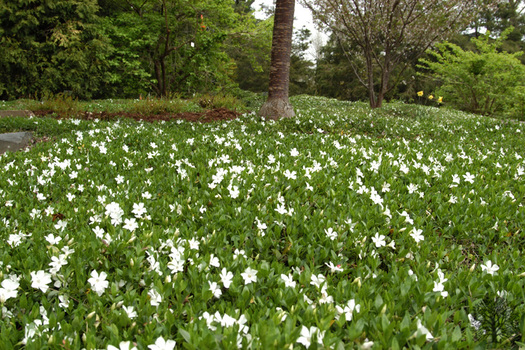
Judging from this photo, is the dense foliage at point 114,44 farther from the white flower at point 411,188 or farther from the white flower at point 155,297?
the white flower at point 155,297

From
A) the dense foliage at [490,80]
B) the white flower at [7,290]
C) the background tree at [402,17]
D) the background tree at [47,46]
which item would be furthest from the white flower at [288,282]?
the dense foliage at [490,80]

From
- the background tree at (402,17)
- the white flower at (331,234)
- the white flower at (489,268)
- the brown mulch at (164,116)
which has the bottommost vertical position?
the white flower at (489,268)

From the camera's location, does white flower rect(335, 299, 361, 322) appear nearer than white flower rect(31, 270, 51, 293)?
Yes

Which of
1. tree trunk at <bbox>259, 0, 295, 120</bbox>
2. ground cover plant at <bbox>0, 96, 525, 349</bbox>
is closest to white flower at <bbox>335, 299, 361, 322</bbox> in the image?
ground cover plant at <bbox>0, 96, 525, 349</bbox>

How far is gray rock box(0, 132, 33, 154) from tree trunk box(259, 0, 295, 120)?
17.2 feet

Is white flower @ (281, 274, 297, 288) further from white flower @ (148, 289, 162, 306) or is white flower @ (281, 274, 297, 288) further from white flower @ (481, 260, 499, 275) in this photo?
white flower @ (481, 260, 499, 275)

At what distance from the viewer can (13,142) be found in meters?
6.60

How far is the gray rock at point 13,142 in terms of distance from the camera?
255 inches

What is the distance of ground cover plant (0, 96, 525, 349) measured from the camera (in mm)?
1615

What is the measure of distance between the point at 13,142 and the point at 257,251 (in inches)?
247

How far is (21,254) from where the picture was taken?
7.27ft

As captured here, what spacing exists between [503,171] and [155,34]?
19890mm

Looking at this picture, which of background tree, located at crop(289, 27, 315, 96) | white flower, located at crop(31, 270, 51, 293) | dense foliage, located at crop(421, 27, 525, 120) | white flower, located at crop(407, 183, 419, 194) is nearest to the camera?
white flower, located at crop(31, 270, 51, 293)

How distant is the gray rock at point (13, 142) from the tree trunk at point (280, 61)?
5.24 metres
